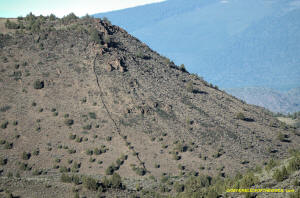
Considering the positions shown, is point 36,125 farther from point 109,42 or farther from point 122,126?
point 109,42

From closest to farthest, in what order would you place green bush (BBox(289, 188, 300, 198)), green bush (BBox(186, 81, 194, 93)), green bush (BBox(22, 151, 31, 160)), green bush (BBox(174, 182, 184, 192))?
green bush (BBox(289, 188, 300, 198))
green bush (BBox(174, 182, 184, 192))
green bush (BBox(22, 151, 31, 160))
green bush (BBox(186, 81, 194, 93))

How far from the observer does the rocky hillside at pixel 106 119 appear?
50.0 meters

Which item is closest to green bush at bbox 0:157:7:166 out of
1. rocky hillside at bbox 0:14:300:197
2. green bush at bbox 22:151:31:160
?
rocky hillside at bbox 0:14:300:197

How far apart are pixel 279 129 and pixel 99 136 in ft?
101

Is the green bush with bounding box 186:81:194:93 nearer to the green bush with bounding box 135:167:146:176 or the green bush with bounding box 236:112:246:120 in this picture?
the green bush with bounding box 236:112:246:120

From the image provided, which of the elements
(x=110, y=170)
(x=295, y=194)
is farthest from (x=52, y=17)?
(x=295, y=194)

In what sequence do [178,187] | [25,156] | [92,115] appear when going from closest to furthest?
[178,187], [25,156], [92,115]

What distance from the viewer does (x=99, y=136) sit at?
55.5m

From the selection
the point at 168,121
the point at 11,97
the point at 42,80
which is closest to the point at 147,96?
the point at 168,121

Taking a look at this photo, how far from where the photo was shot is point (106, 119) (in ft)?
191

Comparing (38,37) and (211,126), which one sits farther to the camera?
(38,37)

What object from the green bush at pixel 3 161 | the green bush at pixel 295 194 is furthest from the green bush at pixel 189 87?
the green bush at pixel 295 194

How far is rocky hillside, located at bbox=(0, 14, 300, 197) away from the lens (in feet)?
164

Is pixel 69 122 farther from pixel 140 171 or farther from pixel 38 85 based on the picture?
pixel 140 171
